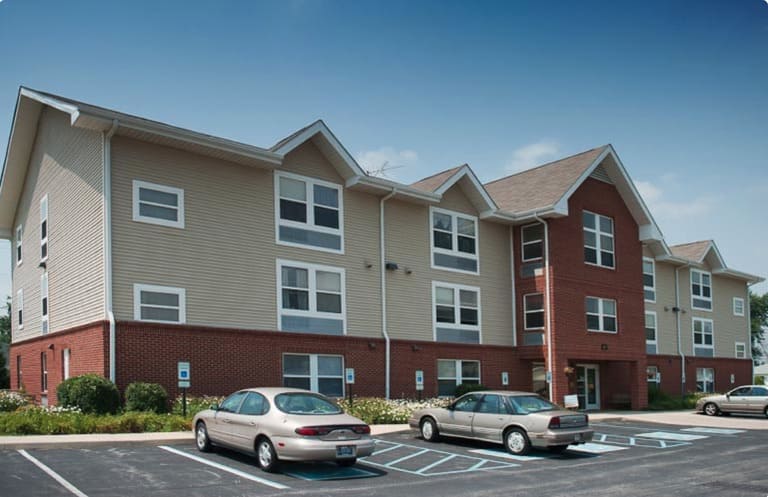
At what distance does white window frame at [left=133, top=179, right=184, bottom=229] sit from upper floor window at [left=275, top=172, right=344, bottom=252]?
3.27 meters

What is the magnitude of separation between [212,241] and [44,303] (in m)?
7.15

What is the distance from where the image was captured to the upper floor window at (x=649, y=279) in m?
40.7

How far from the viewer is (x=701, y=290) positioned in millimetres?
44812

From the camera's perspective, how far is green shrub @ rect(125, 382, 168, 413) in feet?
63.3

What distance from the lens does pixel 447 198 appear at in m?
29.7

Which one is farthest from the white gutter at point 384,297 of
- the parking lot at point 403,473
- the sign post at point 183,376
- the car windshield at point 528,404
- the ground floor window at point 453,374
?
the car windshield at point 528,404

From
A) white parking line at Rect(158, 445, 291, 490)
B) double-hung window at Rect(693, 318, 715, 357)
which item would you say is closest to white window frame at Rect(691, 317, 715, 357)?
double-hung window at Rect(693, 318, 715, 357)

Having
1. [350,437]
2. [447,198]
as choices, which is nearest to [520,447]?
[350,437]

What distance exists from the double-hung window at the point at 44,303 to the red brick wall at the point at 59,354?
378mm

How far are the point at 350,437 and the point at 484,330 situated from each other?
56.5 feet

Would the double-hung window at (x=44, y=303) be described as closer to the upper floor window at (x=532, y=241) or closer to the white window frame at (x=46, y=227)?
the white window frame at (x=46, y=227)

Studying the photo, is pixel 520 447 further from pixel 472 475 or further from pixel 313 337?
pixel 313 337

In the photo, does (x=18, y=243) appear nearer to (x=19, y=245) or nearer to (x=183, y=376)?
(x=19, y=245)

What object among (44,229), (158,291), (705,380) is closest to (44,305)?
(44,229)
